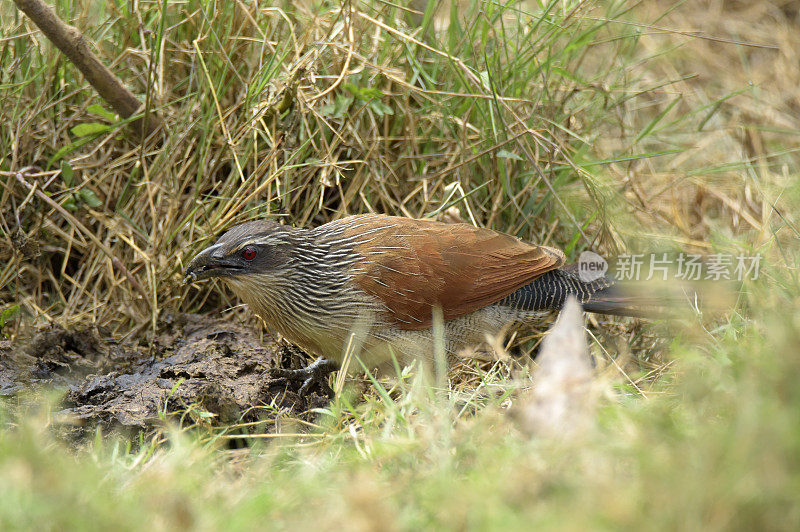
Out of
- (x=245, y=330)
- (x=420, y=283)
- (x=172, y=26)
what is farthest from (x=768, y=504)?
(x=172, y=26)

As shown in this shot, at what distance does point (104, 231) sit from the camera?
405 centimetres

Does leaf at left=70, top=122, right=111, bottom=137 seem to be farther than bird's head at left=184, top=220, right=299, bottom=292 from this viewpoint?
Yes

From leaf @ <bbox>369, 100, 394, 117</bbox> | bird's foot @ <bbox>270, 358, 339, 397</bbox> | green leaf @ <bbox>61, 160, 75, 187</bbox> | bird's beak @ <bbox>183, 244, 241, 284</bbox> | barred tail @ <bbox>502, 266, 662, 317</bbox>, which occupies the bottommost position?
bird's foot @ <bbox>270, 358, 339, 397</bbox>

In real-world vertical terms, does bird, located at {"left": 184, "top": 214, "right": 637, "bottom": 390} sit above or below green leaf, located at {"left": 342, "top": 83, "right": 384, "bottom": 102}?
below

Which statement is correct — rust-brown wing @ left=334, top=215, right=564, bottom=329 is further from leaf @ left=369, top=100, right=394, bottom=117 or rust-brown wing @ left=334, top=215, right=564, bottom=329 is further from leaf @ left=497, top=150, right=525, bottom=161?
leaf @ left=369, top=100, right=394, bottom=117

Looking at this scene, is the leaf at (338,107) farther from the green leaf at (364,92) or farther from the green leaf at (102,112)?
the green leaf at (102,112)

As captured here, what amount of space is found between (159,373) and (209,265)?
0.51 metres

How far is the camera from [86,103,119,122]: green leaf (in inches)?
147

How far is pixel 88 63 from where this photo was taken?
3.65 meters

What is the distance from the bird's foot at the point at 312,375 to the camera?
3.53 metres

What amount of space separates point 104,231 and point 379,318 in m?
1.62

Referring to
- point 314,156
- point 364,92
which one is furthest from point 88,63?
point 364,92

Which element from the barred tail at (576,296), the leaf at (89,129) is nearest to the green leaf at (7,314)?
the leaf at (89,129)

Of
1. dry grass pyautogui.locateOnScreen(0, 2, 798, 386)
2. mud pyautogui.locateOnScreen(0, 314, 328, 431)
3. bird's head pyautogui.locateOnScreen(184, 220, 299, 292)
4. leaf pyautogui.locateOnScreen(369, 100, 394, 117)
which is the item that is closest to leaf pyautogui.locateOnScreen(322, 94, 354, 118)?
dry grass pyautogui.locateOnScreen(0, 2, 798, 386)
